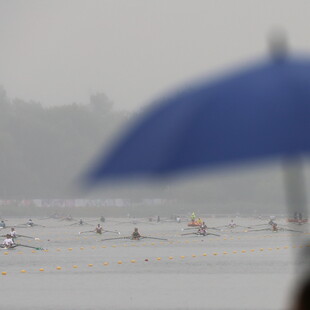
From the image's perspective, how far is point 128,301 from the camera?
2684 centimetres

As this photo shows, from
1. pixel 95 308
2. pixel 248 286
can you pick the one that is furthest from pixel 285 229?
pixel 95 308

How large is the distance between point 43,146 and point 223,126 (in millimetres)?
144732

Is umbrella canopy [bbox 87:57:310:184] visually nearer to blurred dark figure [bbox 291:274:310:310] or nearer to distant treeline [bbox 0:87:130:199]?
blurred dark figure [bbox 291:274:310:310]

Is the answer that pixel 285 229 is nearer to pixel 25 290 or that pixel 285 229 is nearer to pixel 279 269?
pixel 279 269

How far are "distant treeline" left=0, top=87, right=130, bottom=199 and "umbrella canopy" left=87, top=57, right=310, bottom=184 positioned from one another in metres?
136

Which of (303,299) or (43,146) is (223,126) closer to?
(303,299)

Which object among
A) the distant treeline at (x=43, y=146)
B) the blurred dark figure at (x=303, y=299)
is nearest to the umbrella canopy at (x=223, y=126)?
the blurred dark figure at (x=303, y=299)

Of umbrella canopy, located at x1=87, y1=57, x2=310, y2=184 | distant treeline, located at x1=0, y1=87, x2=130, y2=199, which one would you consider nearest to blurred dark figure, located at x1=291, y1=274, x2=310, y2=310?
umbrella canopy, located at x1=87, y1=57, x2=310, y2=184

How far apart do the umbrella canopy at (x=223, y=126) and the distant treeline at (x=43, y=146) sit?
135714 mm

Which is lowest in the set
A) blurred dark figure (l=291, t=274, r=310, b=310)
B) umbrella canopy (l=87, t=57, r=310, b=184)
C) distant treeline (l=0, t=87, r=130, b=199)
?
blurred dark figure (l=291, t=274, r=310, b=310)

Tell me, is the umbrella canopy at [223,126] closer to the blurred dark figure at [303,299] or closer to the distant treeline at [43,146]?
the blurred dark figure at [303,299]

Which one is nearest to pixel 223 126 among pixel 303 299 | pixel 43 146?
pixel 303 299

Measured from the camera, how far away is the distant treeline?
141375 millimetres

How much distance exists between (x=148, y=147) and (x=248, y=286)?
25.0 m
